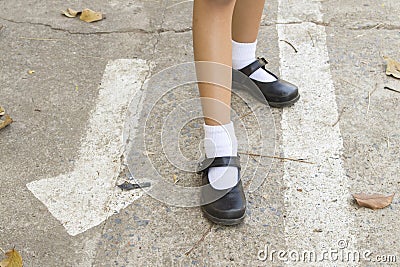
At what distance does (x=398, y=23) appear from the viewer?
10.9ft

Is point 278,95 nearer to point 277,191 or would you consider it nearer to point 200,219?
point 277,191

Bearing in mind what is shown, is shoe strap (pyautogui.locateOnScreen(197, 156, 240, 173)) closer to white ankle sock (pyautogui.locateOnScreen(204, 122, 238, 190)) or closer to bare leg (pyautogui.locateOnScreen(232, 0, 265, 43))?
white ankle sock (pyautogui.locateOnScreen(204, 122, 238, 190))

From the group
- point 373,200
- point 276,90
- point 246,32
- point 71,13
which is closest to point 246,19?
point 246,32

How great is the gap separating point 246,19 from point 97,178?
949 mm

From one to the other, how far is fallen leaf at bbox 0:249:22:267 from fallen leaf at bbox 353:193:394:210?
1263 millimetres

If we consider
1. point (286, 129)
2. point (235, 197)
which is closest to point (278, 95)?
point (286, 129)

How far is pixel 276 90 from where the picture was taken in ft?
8.88

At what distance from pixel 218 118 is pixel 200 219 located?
384 mm

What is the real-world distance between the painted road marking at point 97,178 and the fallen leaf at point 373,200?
852 millimetres

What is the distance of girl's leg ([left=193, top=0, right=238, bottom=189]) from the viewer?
2059mm

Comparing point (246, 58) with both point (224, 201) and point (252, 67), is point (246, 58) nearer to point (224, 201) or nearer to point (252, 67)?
point (252, 67)

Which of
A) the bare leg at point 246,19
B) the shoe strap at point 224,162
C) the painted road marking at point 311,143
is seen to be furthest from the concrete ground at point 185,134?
the bare leg at point 246,19

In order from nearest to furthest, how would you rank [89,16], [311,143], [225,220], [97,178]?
[225,220]
[97,178]
[311,143]
[89,16]

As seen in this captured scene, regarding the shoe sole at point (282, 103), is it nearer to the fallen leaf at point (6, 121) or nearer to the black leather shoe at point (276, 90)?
the black leather shoe at point (276, 90)
